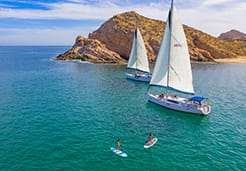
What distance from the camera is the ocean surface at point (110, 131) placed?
25.5 m

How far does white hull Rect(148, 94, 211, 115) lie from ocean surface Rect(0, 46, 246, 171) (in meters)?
1.20

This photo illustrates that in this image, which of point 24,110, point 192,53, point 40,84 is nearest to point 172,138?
point 24,110

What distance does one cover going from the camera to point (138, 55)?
245 ft

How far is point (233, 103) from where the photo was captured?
159 feet

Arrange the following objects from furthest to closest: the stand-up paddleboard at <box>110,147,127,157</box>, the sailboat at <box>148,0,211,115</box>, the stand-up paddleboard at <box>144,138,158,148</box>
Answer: the sailboat at <box>148,0,211,115</box>, the stand-up paddleboard at <box>144,138,158,148</box>, the stand-up paddleboard at <box>110,147,127,157</box>

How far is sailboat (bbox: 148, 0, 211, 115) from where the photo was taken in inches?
1645

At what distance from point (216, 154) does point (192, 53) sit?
350 feet

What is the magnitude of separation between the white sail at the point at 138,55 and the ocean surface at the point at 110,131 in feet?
61.4

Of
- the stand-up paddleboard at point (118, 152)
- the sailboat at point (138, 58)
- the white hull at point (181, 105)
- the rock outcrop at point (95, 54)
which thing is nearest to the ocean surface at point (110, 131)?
the stand-up paddleboard at point (118, 152)

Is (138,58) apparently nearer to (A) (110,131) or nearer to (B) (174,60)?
(B) (174,60)

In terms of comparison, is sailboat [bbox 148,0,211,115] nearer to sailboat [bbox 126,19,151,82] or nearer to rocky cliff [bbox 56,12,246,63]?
sailboat [bbox 126,19,151,82]

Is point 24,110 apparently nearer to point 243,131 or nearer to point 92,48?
point 243,131

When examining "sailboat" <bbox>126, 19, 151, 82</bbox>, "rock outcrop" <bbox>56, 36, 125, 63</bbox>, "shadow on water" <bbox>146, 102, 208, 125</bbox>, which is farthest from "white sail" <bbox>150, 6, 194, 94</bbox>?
"rock outcrop" <bbox>56, 36, 125, 63</bbox>

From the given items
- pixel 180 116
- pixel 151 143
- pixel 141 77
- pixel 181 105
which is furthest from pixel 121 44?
pixel 151 143
